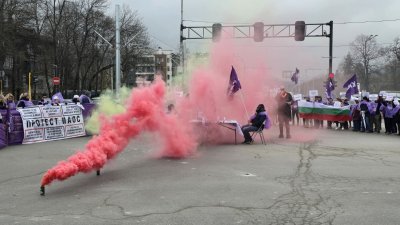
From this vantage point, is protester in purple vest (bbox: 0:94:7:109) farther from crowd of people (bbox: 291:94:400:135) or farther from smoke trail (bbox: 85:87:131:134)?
crowd of people (bbox: 291:94:400:135)

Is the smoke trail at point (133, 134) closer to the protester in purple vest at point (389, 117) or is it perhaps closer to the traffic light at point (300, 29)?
the protester in purple vest at point (389, 117)

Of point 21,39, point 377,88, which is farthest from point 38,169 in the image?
point 377,88

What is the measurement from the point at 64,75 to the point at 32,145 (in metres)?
42.3

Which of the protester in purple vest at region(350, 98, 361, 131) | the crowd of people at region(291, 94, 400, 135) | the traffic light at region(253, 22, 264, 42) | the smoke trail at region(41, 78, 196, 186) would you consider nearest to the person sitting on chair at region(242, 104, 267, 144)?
the smoke trail at region(41, 78, 196, 186)

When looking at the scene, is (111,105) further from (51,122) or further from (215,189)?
(51,122)

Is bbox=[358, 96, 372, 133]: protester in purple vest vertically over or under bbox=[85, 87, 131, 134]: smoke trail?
under

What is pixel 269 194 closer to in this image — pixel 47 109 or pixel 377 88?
pixel 47 109

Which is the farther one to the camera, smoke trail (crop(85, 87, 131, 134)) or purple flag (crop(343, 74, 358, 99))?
purple flag (crop(343, 74, 358, 99))

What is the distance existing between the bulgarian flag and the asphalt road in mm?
8651

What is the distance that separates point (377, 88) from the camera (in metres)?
87.2

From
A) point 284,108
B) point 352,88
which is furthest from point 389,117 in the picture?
point 284,108

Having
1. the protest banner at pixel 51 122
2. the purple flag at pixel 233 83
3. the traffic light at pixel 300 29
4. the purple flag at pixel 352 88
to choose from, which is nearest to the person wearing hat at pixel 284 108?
the purple flag at pixel 233 83

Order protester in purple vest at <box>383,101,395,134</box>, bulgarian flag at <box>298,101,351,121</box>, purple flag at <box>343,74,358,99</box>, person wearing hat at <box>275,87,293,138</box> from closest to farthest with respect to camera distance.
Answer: person wearing hat at <box>275,87,293,138</box> → protester in purple vest at <box>383,101,395,134</box> → bulgarian flag at <box>298,101,351,121</box> → purple flag at <box>343,74,358,99</box>

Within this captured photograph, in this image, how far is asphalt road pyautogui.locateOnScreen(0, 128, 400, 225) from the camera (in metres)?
6.27
